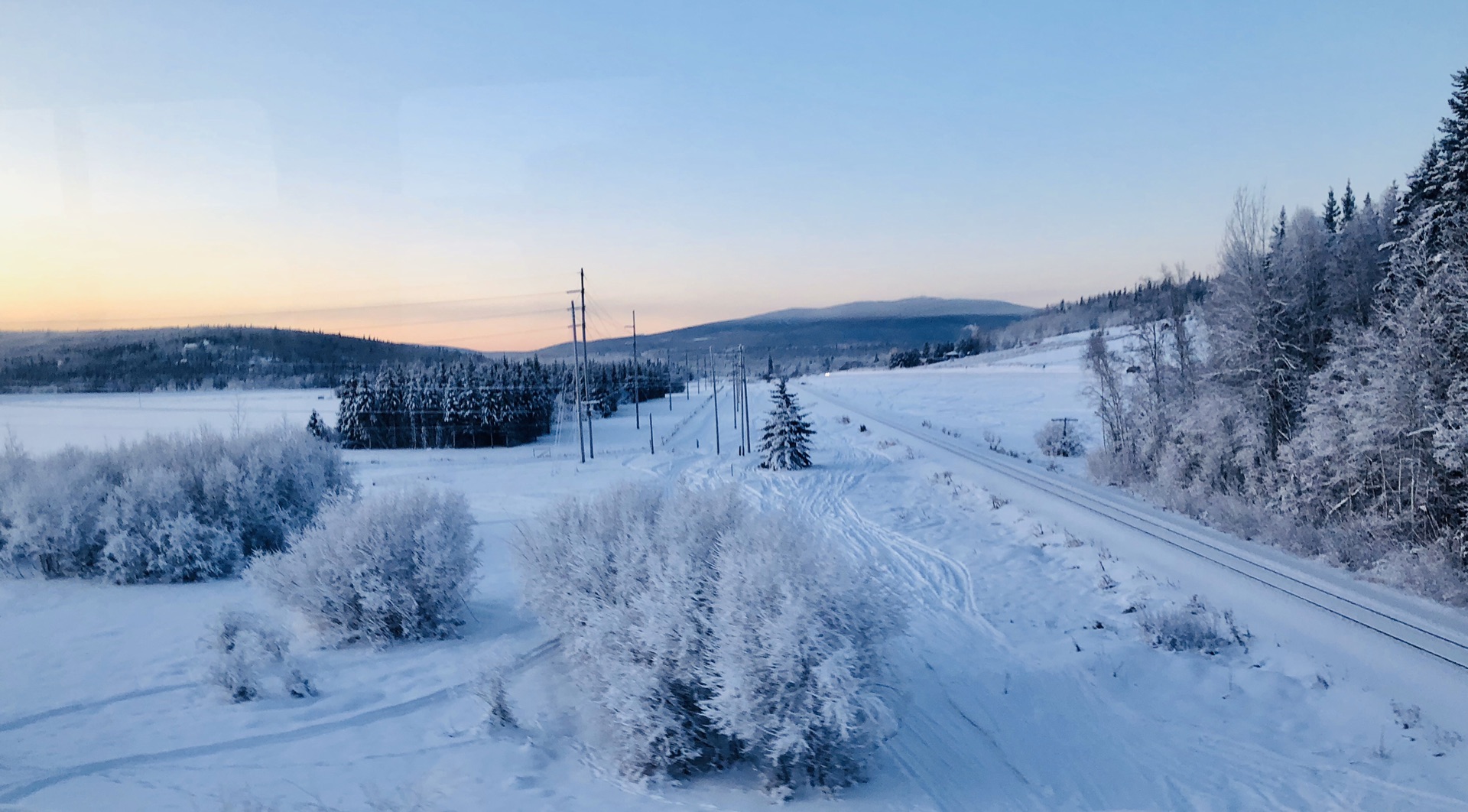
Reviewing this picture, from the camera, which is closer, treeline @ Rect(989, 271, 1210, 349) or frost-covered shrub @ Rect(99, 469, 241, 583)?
frost-covered shrub @ Rect(99, 469, 241, 583)

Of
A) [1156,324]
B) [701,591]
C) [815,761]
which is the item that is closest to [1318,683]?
[815,761]

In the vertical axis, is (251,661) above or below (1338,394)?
below

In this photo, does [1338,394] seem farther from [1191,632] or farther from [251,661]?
[251,661]

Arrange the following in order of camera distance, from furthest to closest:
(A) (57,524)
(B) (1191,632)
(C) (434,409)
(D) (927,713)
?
(C) (434,409)
(A) (57,524)
(B) (1191,632)
(D) (927,713)

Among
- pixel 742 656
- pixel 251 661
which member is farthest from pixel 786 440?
pixel 742 656

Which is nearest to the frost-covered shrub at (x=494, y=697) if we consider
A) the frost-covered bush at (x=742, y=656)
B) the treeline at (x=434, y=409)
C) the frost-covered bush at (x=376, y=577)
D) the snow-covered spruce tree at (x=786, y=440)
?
the frost-covered bush at (x=742, y=656)

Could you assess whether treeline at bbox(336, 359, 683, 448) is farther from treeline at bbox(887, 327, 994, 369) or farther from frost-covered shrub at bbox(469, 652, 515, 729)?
treeline at bbox(887, 327, 994, 369)

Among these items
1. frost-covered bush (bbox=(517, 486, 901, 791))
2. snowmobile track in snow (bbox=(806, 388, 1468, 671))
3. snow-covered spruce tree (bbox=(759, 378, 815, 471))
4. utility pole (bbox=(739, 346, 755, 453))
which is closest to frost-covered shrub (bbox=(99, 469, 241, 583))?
frost-covered bush (bbox=(517, 486, 901, 791))
